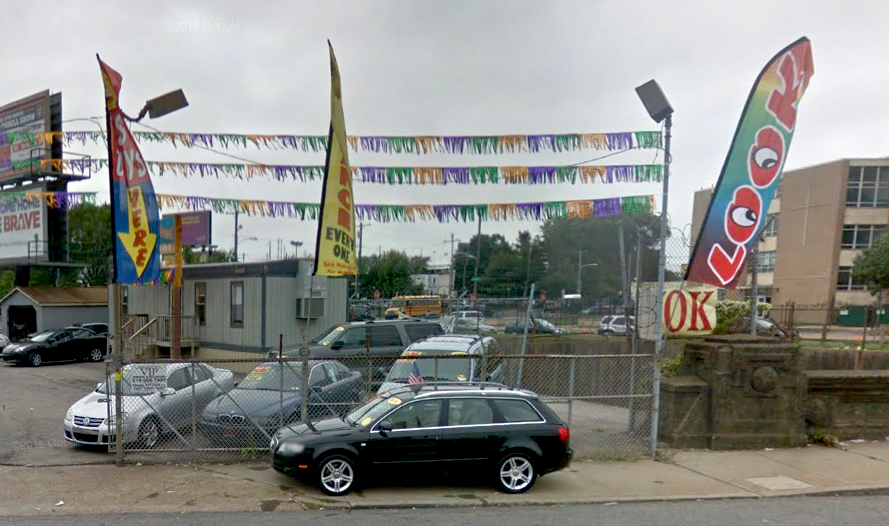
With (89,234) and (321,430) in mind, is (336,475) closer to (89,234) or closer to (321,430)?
(321,430)

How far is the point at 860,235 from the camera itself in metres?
45.7

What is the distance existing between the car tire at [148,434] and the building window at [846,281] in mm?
52493

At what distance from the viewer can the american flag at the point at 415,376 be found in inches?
398

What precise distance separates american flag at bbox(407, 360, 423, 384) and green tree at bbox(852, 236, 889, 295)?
36.1m

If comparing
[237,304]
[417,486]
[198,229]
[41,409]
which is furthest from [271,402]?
[198,229]

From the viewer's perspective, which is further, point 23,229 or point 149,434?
point 23,229

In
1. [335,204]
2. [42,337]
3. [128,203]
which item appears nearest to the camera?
[335,204]

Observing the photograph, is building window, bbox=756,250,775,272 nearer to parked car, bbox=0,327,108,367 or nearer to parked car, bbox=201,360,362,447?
parked car, bbox=201,360,362,447

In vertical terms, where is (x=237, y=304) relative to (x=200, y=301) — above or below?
above

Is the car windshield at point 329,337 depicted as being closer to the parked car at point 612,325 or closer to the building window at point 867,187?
the parked car at point 612,325

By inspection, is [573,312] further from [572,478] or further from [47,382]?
[47,382]

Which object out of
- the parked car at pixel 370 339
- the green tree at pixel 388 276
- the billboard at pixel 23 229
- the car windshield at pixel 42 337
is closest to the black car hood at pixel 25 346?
the car windshield at pixel 42 337

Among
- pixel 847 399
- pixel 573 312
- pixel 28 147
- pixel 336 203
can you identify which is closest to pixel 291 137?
pixel 336 203

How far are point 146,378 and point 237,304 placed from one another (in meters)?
11.3
